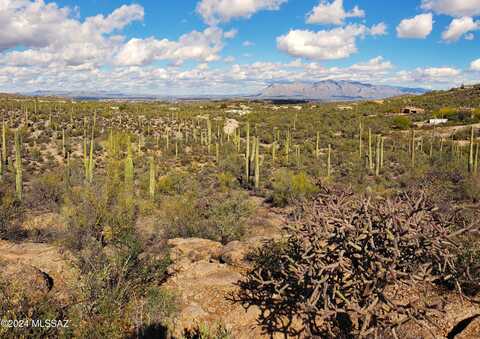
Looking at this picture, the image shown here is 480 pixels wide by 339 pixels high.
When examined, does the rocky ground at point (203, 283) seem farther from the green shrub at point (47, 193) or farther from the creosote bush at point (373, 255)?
the green shrub at point (47, 193)


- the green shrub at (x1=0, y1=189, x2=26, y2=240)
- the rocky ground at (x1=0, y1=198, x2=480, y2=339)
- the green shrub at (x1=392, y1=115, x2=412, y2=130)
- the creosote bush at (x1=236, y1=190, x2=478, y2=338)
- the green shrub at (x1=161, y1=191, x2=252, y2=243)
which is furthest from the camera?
the green shrub at (x1=392, y1=115, x2=412, y2=130)

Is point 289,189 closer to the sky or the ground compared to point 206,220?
closer to the sky

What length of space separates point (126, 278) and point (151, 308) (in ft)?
5.39

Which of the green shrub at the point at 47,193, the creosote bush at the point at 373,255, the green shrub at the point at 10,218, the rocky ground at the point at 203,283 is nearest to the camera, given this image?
the creosote bush at the point at 373,255

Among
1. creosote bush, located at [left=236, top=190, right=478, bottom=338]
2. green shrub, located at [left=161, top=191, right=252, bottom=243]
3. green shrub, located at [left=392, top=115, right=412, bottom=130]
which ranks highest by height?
green shrub, located at [left=392, top=115, right=412, bottom=130]

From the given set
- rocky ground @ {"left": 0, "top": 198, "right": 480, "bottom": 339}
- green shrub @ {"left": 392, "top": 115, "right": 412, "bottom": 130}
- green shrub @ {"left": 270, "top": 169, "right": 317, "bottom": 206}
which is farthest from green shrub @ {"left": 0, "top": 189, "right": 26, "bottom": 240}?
green shrub @ {"left": 392, "top": 115, "right": 412, "bottom": 130}

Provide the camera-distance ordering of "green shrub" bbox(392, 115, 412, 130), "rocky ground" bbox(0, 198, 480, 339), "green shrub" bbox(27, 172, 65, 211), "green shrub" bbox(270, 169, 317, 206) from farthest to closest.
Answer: "green shrub" bbox(392, 115, 412, 130) → "green shrub" bbox(270, 169, 317, 206) → "green shrub" bbox(27, 172, 65, 211) → "rocky ground" bbox(0, 198, 480, 339)

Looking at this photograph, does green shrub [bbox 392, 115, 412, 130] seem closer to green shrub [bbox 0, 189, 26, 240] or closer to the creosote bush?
green shrub [bbox 0, 189, 26, 240]

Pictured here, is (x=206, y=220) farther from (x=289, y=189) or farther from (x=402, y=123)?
(x=402, y=123)

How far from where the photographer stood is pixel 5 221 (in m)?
12.3

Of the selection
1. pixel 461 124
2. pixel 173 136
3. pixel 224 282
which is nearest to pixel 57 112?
pixel 173 136

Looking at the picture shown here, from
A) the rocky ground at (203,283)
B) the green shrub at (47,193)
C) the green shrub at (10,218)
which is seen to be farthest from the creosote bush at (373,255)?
the green shrub at (47,193)

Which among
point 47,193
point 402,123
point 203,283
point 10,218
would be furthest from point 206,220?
point 402,123

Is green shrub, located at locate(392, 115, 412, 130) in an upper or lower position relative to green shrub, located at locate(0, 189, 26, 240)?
upper
